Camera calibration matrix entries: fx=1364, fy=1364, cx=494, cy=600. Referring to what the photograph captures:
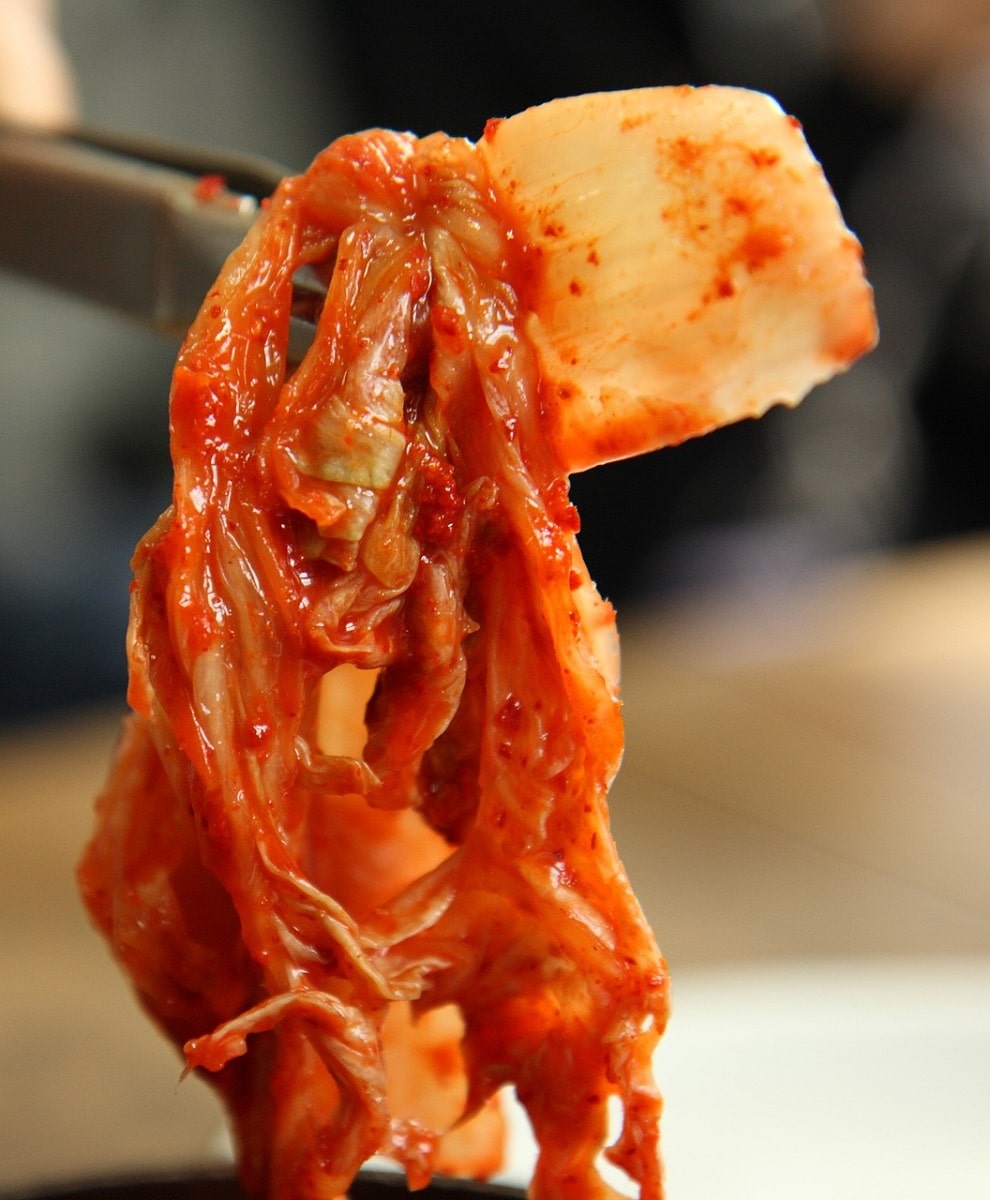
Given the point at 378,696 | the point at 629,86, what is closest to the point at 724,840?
the point at 378,696

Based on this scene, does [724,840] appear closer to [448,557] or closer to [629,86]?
[448,557]

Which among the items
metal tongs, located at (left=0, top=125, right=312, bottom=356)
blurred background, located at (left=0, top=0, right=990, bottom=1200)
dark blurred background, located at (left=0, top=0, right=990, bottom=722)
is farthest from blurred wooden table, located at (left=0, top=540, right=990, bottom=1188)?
dark blurred background, located at (left=0, top=0, right=990, bottom=722)

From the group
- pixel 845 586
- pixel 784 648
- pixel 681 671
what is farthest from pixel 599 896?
pixel 845 586

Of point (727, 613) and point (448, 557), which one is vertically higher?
point (448, 557)

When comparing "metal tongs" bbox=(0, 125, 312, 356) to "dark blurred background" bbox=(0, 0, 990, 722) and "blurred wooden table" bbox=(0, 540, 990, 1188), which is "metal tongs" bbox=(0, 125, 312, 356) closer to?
"blurred wooden table" bbox=(0, 540, 990, 1188)

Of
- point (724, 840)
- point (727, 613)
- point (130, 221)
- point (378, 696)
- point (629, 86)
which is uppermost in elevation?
point (629, 86)

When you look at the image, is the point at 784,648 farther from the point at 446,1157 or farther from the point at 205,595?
the point at 205,595
